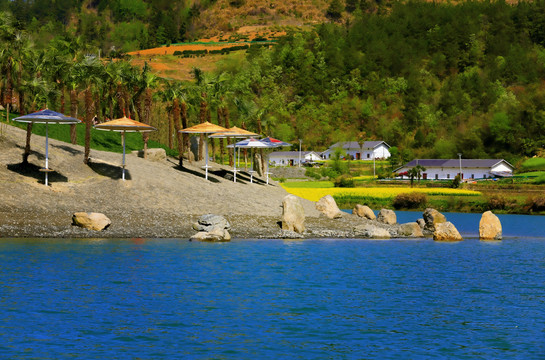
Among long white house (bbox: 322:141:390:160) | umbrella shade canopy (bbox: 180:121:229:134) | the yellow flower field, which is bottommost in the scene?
the yellow flower field

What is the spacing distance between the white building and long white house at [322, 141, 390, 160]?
6.28 meters

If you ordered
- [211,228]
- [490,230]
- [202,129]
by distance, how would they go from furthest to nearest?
[202,129] → [490,230] → [211,228]

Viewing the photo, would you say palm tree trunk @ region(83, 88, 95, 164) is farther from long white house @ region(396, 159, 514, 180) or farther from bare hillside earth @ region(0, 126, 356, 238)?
long white house @ region(396, 159, 514, 180)

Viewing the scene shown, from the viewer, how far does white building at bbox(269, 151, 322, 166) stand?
568ft

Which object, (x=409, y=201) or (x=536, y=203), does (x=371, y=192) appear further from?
(x=536, y=203)

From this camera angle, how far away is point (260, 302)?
78.0 ft

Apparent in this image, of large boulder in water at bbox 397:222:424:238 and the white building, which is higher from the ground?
the white building

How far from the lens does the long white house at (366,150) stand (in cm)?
18112

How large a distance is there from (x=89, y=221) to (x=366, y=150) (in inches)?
5893

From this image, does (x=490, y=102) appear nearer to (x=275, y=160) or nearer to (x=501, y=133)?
(x=501, y=133)

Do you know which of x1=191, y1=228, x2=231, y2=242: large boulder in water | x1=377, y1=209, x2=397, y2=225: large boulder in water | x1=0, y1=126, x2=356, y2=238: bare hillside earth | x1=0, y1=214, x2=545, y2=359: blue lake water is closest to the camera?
x1=0, y1=214, x2=545, y2=359: blue lake water

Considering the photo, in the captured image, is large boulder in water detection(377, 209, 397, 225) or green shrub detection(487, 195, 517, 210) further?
green shrub detection(487, 195, 517, 210)

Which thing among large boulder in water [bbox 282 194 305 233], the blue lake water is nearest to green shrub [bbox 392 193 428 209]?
large boulder in water [bbox 282 194 305 233]

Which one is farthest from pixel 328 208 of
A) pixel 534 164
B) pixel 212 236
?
pixel 534 164
